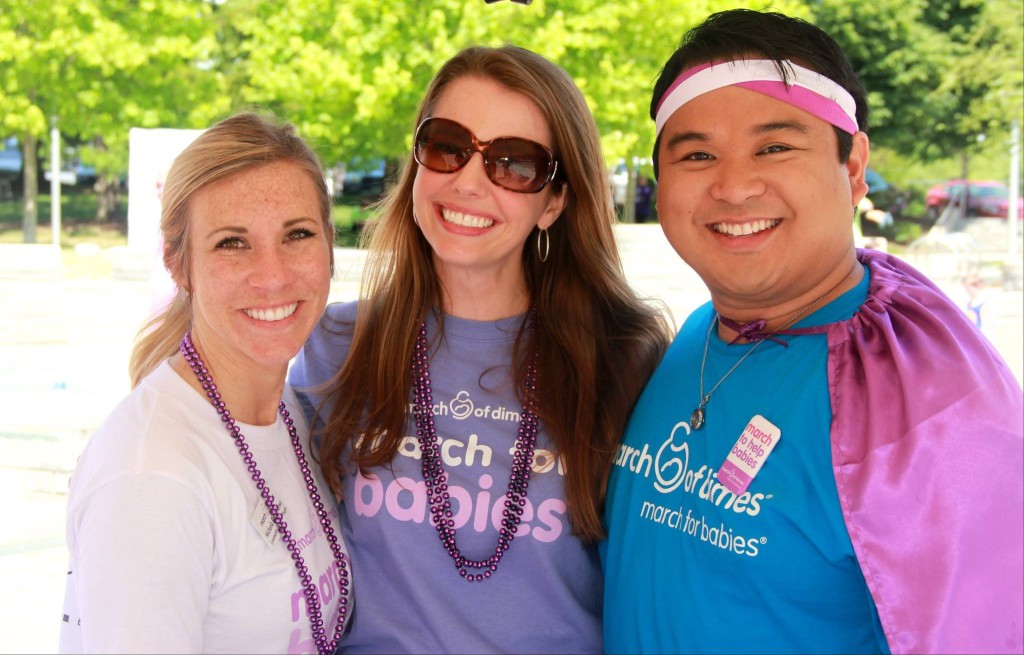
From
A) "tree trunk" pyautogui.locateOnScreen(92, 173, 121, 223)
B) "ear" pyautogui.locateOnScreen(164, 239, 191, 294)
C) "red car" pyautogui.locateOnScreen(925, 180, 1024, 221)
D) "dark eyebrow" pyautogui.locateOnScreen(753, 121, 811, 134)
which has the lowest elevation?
"tree trunk" pyautogui.locateOnScreen(92, 173, 121, 223)

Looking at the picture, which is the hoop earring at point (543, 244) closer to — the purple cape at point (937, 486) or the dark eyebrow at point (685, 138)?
the dark eyebrow at point (685, 138)

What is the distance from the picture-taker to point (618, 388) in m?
2.64

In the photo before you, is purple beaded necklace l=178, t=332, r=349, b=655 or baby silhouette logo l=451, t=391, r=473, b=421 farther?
baby silhouette logo l=451, t=391, r=473, b=421

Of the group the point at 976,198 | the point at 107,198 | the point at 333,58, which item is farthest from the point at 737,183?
the point at 107,198

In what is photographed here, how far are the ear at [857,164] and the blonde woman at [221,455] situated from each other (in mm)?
1246

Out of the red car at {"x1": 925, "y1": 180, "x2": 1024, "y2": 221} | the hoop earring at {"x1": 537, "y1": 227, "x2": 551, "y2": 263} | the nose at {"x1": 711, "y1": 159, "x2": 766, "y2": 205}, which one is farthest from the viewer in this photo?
the red car at {"x1": 925, "y1": 180, "x2": 1024, "y2": 221}

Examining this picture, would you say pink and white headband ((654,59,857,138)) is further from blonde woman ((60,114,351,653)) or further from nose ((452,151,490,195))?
blonde woman ((60,114,351,653))

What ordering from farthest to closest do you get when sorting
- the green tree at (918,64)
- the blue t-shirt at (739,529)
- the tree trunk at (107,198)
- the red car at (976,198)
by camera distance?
1. the red car at (976,198)
2. the tree trunk at (107,198)
3. the green tree at (918,64)
4. the blue t-shirt at (739,529)

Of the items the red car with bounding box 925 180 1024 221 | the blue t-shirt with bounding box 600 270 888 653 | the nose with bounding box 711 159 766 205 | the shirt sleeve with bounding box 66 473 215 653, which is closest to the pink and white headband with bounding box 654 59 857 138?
the nose with bounding box 711 159 766 205

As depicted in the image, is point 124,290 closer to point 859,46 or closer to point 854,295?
point 854,295

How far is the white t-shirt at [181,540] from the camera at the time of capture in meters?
1.76

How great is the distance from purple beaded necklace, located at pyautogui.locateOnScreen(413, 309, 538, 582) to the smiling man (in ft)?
0.78

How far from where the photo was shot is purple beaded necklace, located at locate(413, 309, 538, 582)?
2.42 metres

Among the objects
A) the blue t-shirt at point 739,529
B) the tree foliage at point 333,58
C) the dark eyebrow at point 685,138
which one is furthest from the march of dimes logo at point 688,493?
the tree foliage at point 333,58
